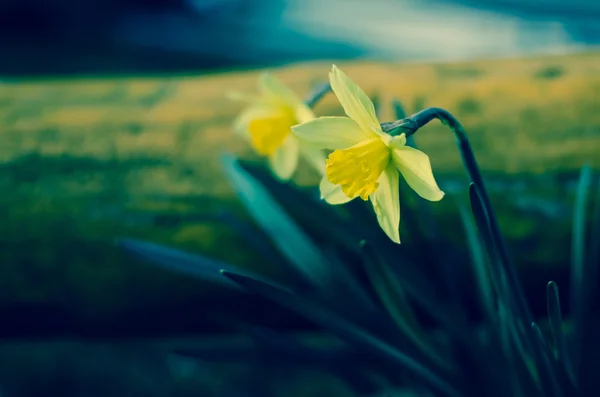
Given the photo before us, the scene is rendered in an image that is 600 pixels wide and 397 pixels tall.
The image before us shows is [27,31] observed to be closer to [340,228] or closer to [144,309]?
[144,309]

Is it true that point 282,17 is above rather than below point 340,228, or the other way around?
above

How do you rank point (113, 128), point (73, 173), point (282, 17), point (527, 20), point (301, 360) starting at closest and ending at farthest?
point (301, 360), point (73, 173), point (113, 128), point (527, 20), point (282, 17)

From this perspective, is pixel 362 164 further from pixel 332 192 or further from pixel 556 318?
pixel 556 318

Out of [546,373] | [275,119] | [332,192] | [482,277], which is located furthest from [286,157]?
[546,373]

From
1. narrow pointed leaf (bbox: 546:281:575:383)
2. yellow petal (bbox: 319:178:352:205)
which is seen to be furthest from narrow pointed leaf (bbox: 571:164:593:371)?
yellow petal (bbox: 319:178:352:205)

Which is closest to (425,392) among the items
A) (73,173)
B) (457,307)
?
(457,307)

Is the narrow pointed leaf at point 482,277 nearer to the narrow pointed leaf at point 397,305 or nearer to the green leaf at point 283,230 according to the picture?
the narrow pointed leaf at point 397,305
